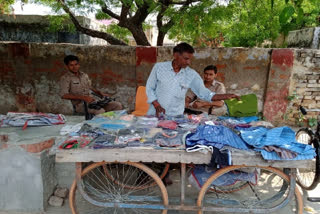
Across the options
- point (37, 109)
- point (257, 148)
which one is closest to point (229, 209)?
point (257, 148)

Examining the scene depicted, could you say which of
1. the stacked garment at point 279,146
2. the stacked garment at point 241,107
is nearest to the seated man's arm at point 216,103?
the stacked garment at point 241,107

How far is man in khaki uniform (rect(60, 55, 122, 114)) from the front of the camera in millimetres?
3975

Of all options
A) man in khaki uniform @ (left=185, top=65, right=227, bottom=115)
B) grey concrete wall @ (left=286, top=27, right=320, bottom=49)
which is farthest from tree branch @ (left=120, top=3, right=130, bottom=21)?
grey concrete wall @ (left=286, top=27, right=320, bottom=49)

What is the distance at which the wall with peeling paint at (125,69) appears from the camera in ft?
17.6

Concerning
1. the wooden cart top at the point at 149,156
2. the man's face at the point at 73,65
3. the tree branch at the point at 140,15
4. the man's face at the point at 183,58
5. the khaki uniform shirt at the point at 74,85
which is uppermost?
the tree branch at the point at 140,15

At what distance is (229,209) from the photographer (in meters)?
2.30

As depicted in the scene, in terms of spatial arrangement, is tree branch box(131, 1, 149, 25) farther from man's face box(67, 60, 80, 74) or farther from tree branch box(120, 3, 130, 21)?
man's face box(67, 60, 80, 74)

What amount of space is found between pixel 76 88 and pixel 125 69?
1495mm

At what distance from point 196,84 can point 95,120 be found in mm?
→ 1423

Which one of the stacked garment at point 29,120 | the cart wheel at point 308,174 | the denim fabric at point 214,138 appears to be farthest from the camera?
the cart wheel at point 308,174

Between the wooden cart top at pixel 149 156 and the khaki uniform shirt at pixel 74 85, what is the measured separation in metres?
2.05

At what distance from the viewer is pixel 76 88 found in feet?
14.0

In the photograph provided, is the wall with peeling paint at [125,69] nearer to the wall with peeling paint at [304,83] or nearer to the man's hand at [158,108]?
the wall with peeling paint at [304,83]

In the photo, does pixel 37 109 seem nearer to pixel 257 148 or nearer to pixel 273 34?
pixel 257 148
